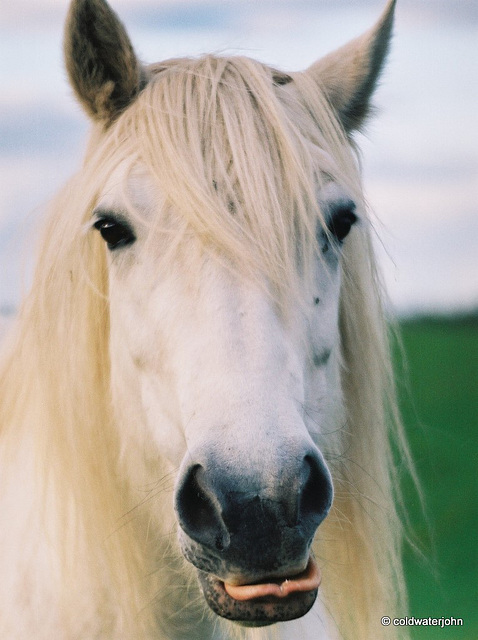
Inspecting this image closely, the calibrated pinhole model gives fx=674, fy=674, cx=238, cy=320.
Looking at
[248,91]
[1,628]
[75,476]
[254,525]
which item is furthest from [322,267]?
[1,628]

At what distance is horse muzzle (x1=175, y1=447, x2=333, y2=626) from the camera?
3.47 feet

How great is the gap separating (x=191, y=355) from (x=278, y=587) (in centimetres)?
43

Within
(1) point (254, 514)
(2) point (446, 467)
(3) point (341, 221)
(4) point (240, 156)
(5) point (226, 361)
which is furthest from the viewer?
(2) point (446, 467)

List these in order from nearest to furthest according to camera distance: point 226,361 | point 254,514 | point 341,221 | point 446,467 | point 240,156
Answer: point 254,514 → point 226,361 → point 240,156 → point 341,221 → point 446,467

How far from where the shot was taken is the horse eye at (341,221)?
1.53m

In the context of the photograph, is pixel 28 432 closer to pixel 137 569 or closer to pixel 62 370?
pixel 62 370

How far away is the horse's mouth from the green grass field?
765mm

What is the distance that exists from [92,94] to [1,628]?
4.24ft

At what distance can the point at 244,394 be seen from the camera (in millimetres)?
1113

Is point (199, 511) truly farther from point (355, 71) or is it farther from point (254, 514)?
point (355, 71)

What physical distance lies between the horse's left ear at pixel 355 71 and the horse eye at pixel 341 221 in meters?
0.37

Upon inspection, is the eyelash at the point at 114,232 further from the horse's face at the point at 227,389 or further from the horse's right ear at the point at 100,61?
the horse's right ear at the point at 100,61

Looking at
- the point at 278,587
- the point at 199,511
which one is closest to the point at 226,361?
the point at 199,511

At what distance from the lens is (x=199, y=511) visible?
1.15m
